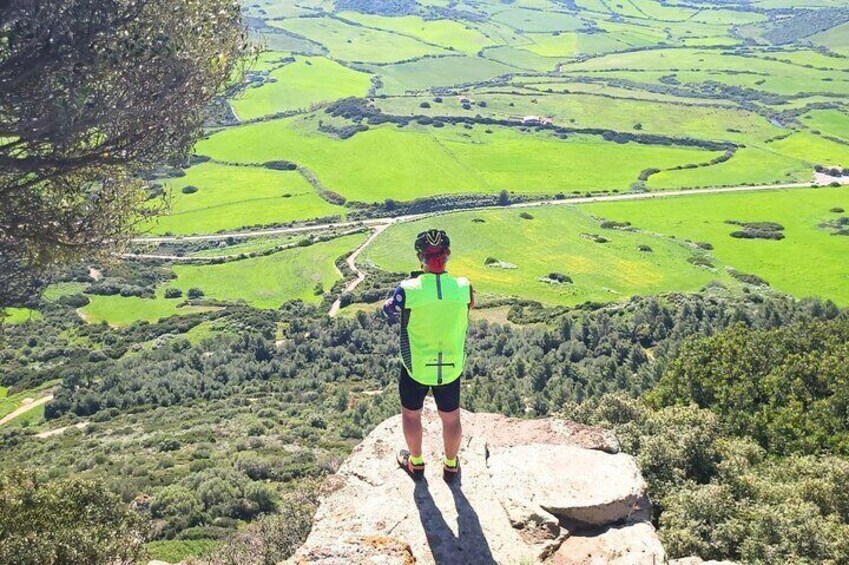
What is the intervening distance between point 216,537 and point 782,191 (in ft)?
334

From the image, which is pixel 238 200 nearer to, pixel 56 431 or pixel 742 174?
pixel 56 431

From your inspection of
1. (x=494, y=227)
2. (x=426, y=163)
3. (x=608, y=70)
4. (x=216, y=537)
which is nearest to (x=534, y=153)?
(x=426, y=163)

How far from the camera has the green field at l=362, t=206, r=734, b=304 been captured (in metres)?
69.2

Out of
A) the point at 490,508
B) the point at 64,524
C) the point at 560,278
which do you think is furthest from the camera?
the point at 560,278

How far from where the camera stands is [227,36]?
16.0 metres

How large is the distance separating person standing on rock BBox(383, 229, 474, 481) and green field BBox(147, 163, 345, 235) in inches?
3553

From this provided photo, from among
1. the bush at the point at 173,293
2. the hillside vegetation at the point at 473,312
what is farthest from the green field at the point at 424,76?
the bush at the point at 173,293

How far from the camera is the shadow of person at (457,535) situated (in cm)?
870

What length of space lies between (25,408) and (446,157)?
277 ft

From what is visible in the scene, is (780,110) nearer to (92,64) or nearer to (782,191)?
(782,191)

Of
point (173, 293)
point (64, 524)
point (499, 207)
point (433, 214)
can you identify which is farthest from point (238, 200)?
point (64, 524)

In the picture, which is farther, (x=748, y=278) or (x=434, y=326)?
(x=748, y=278)

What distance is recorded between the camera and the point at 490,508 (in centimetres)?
958

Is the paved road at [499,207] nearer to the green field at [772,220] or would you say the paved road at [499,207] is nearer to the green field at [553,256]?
the green field at [772,220]
